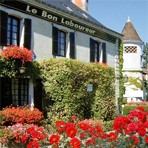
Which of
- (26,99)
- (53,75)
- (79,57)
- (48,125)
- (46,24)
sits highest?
(46,24)

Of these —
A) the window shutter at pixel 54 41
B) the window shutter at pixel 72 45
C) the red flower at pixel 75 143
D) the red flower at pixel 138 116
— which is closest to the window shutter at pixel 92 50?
the window shutter at pixel 72 45

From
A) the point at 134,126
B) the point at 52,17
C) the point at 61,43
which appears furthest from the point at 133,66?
the point at 134,126

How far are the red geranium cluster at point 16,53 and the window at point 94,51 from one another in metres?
7.03

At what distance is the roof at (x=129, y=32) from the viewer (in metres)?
43.7

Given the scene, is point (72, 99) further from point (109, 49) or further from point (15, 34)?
point (109, 49)

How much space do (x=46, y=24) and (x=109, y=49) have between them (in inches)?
274

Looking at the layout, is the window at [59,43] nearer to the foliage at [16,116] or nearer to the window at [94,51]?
the window at [94,51]

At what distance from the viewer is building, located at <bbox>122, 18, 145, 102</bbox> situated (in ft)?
138

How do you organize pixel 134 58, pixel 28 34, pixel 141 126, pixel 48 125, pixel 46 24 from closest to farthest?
1. pixel 141 126
2. pixel 48 125
3. pixel 28 34
4. pixel 46 24
5. pixel 134 58

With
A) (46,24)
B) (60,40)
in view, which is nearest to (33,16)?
(46,24)

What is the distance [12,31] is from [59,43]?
3.48 metres

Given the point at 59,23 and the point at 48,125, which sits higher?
the point at 59,23

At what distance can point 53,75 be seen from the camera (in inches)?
610

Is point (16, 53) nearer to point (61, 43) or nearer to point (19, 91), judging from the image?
point (19, 91)
